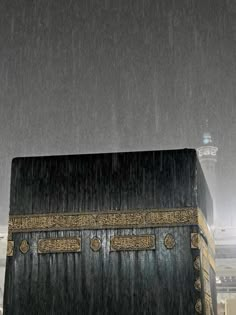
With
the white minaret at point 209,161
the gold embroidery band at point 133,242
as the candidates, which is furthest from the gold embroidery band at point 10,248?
the white minaret at point 209,161

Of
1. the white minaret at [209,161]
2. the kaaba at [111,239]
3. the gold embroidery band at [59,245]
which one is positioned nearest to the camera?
the kaaba at [111,239]

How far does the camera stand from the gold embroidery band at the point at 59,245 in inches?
132

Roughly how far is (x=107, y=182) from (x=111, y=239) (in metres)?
0.37

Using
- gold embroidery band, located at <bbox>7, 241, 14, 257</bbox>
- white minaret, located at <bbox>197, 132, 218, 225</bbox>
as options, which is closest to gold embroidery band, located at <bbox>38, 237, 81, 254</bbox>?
gold embroidery band, located at <bbox>7, 241, 14, 257</bbox>

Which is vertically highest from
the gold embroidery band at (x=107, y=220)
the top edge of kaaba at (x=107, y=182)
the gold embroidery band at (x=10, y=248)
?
the top edge of kaaba at (x=107, y=182)

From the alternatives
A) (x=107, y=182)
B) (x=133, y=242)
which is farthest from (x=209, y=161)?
(x=133, y=242)

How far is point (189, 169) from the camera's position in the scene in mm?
3367

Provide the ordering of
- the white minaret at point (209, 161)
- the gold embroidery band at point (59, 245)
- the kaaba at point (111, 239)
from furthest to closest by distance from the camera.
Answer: the white minaret at point (209, 161) → the gold embroidery band at point (59, 245) → the kaaba at point (111, 239)

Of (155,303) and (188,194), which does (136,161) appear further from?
(155,303)

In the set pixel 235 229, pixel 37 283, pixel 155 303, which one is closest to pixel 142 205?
pixel 155 303

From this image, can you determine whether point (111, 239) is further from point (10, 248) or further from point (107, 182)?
point (10, 248)

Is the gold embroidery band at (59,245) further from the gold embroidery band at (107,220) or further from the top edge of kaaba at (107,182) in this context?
the top edge of kaaba at (107,182)

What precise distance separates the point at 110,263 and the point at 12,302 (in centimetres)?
66

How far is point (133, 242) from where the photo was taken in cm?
331
